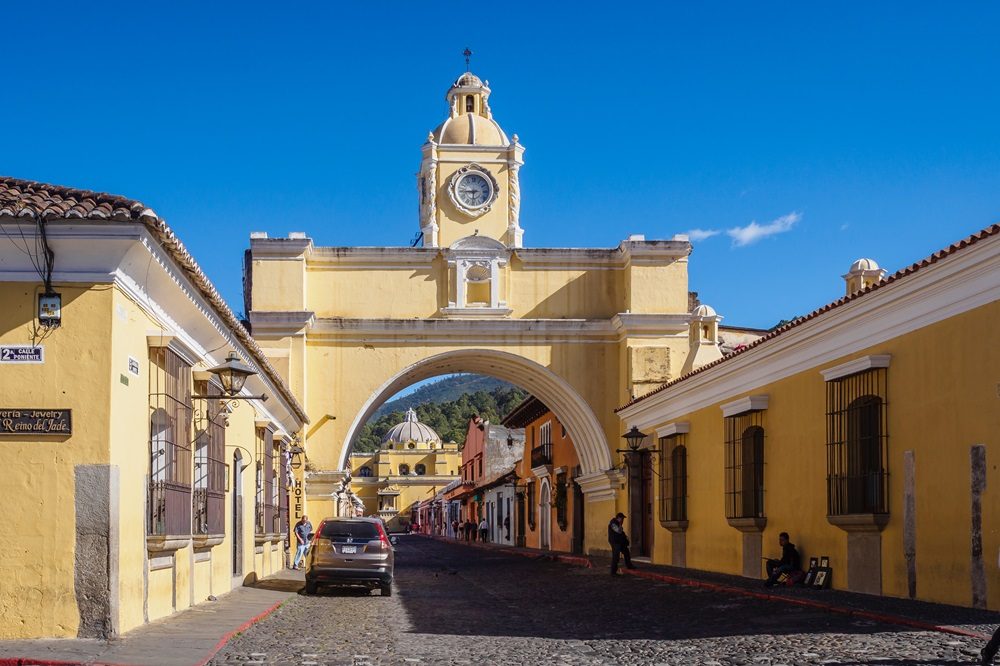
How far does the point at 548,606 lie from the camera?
1530 cm

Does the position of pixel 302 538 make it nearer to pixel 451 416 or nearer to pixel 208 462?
pixel 208 462

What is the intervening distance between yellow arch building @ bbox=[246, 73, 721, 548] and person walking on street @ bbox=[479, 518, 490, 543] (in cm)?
2884

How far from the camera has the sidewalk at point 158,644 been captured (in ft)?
28.3

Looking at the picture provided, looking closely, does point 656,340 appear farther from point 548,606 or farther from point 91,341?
point 91,341

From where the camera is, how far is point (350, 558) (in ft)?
57.4

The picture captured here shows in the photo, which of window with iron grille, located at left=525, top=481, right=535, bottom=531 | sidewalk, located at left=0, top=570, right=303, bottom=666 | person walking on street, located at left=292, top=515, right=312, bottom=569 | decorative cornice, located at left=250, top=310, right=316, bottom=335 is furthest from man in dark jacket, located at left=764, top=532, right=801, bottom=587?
window with iron grille, located at left=525, top=481, right=535, bottom=531

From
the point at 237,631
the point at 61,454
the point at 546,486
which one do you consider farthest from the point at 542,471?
the point at 61,454

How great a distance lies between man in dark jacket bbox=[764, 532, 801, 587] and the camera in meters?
16.0

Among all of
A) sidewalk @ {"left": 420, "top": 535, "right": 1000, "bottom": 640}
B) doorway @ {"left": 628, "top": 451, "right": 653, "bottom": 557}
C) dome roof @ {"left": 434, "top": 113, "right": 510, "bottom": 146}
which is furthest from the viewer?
dome roof @ {"left": 434, "top": 113, "right": 510, "bottom": 146}

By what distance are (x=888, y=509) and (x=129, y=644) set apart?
8.34 meters

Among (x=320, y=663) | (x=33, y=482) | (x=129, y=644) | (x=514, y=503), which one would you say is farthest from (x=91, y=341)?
(x=514, y=503)

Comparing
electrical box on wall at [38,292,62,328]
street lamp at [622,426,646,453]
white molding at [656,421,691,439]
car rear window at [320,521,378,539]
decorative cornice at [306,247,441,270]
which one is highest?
decorative cornice at [306,247,441,270]

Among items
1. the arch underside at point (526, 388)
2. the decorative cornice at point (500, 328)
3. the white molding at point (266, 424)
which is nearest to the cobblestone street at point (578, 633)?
the white molding at point (266, 424)

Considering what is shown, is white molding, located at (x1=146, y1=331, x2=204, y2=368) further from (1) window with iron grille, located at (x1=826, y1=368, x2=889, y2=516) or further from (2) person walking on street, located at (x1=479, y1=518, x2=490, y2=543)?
(2) person walking on street, located at (x1=479, y1=518, x2=490, y2=543)
